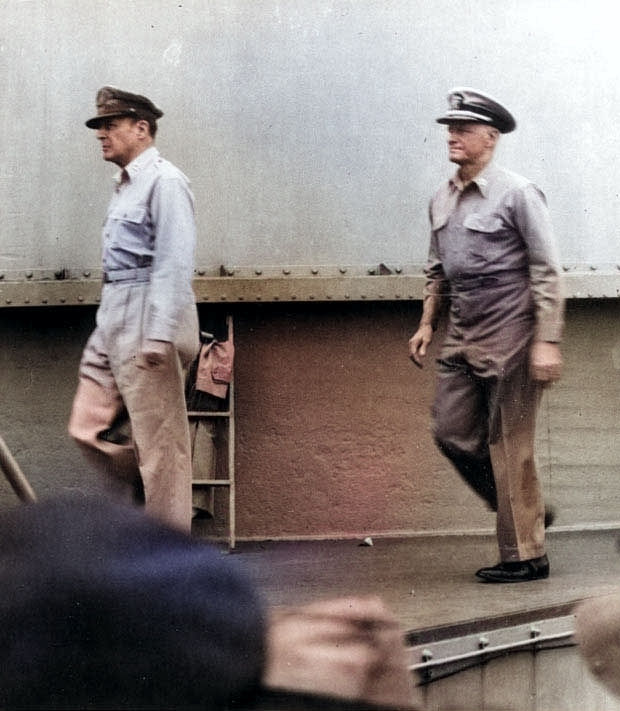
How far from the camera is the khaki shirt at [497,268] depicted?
11.0 ft

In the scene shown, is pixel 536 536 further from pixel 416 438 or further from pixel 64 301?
pixel 64 301

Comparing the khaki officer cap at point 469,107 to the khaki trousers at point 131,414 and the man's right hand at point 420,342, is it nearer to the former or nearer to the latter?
the man's right hand at point 420,342

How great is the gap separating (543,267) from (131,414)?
1.05 metres

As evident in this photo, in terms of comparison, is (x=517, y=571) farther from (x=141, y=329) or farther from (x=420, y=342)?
(x=141, y=329)

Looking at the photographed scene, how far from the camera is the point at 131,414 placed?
10.5ft

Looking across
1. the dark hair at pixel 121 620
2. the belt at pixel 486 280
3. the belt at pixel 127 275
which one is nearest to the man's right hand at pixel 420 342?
the belt at pixel 486 280

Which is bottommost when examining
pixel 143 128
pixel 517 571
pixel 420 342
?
pixel 517 571

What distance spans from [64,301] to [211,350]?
422mm

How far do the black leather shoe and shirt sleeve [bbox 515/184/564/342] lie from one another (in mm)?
552

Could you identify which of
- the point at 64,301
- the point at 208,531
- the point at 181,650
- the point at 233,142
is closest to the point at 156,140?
A: the point at 233,142

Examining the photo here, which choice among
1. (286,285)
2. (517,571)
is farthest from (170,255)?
(517,571)

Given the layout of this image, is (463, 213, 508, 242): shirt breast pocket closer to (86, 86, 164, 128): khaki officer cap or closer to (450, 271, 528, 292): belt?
(450, 271, 528, 292): belt

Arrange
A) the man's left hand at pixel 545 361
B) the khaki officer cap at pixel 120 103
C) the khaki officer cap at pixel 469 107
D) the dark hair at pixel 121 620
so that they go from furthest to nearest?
1. the man's left hand at pixel 545 361
2. the khaki officer cap at pixel 469 107
3. the khaki officer cap at pixel 120 103
4. the dark hair at pixel 121 620

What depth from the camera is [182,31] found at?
311 cm
